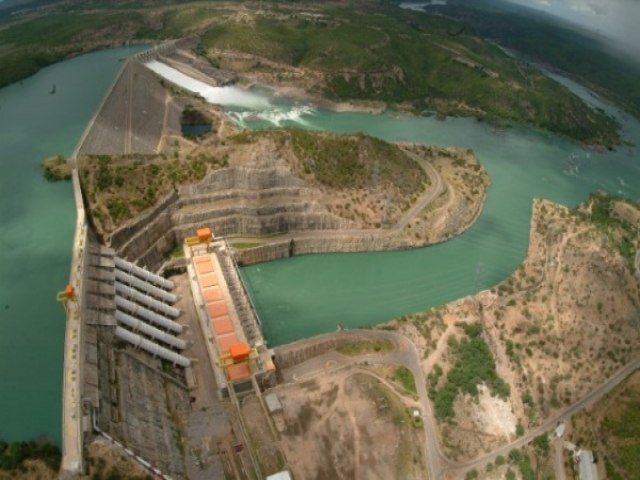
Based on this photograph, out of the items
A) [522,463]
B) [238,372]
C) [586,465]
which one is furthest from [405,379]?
[586,465]

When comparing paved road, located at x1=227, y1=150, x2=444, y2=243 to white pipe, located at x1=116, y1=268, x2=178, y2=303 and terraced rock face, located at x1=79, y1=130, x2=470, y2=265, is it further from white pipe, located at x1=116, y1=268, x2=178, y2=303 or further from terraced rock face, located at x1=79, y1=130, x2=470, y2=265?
white pipe, located at x1=116, y1=268, x2=178, y2=303

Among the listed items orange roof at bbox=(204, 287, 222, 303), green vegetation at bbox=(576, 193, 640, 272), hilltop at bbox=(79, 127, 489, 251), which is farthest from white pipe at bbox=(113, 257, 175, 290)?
green vegetation at bbox=(576, 193, 640, 272)

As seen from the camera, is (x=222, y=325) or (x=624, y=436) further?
(x=222, y=325)

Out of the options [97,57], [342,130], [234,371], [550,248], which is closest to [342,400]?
[234,371]

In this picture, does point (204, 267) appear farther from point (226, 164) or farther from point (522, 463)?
point (522, 463)

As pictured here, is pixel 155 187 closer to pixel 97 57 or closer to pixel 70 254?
pixel 70 254

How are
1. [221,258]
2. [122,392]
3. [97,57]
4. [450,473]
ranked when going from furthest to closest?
[97,57], [221,258], [450,473], [122,392]

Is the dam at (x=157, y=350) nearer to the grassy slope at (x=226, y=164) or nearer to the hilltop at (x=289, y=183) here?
the grassy slope at (x=226, y=164)
